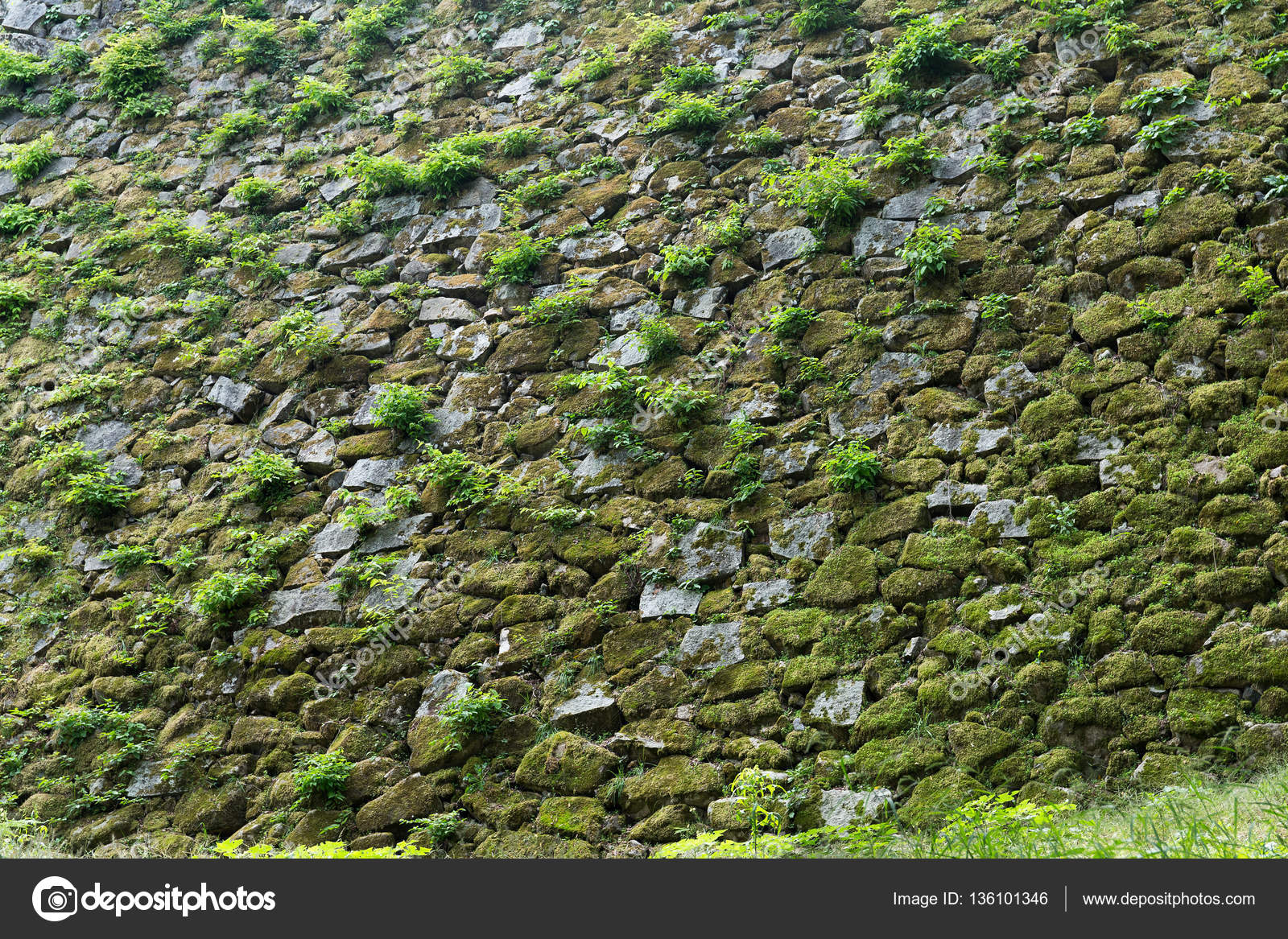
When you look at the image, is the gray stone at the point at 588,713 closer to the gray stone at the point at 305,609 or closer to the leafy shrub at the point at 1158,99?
the gray stone at the point at 305,609

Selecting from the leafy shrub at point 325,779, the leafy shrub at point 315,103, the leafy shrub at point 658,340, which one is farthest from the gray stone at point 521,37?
the leafy shrub at point 325,779

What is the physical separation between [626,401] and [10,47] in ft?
38.1

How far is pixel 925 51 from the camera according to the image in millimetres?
8680

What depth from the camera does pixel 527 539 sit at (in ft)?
24.0

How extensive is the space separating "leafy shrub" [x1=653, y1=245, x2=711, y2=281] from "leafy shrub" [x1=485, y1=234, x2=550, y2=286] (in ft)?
4.63

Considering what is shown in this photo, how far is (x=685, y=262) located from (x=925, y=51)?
3.17 meters

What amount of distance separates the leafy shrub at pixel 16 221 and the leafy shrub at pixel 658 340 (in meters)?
8.22

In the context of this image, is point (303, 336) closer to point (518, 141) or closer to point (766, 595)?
point (518, 141)

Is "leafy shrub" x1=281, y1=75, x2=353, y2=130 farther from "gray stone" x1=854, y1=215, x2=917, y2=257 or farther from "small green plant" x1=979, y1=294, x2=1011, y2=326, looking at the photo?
"small green plant" x1=979, y1=294, x2=1011, y2=326

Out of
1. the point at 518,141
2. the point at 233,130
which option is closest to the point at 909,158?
the point at 518,141

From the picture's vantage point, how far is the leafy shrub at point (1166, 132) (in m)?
7.20

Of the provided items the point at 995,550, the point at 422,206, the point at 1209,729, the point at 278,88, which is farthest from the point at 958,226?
the point at 278,88

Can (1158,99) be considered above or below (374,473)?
above

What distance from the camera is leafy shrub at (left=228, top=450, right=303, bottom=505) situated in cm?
818
